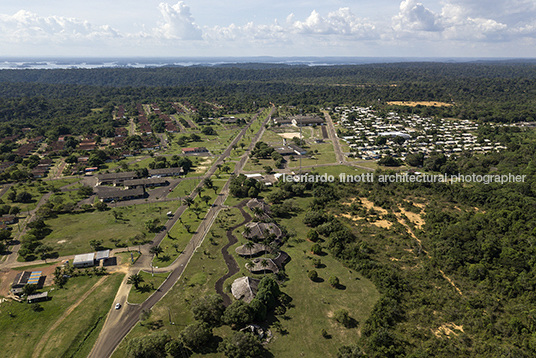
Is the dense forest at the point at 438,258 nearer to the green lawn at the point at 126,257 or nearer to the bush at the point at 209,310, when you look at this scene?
the bush at the point at 209,310

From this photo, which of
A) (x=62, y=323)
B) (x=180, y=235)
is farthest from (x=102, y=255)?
(x=62, y=323)

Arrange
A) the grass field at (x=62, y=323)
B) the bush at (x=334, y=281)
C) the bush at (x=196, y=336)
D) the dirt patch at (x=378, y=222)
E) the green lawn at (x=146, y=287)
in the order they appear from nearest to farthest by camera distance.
A: the bush at (x=196, y=336), the grass field at (x=62, y=323), the green lawn at (x=146, y=287), the bush at (x=334, y=281), the dirt patch at (x=378, y=222)

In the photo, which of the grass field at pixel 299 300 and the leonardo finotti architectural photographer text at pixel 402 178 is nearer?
the grass field at pixel 299 300

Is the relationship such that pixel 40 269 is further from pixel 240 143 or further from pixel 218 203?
pixel 240 143

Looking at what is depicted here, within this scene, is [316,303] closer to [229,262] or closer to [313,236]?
[313,236]

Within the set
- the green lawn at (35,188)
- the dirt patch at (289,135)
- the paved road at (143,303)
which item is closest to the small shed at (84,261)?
the paved road at (143,303)

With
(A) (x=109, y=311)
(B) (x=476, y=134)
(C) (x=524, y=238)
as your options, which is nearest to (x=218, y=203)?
(A) (x=109, y=311)
